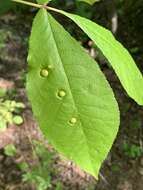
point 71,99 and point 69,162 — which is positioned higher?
point 71,99

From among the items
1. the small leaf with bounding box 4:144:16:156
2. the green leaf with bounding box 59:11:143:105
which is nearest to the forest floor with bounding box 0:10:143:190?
the small leaf with bounding box 4:144:16:156

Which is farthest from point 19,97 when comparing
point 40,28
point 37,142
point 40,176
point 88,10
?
point 40,28

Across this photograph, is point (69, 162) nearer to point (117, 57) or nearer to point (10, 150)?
point (10, 150)

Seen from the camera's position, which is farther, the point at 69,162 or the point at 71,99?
the point at 69,162

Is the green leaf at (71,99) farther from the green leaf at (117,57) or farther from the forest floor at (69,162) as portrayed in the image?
the forest floor at (69,162)

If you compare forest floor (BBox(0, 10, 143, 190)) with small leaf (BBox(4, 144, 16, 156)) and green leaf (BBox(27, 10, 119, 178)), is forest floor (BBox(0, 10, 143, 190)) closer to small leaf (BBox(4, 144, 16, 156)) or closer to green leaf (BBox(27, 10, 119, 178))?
A: small leaf (BBox(4, 144, 16, 156))

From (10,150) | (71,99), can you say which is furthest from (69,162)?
(71,99)

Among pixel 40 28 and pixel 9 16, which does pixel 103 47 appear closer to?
pixel 40 28
